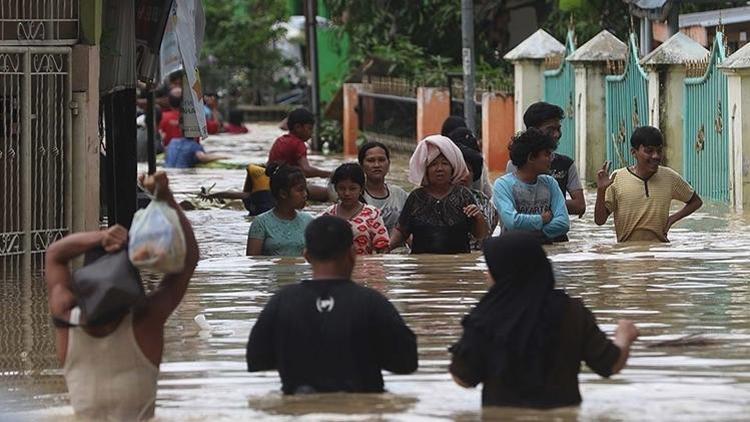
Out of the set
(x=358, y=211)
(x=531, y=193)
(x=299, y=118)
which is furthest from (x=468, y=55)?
(x=531, y=193)

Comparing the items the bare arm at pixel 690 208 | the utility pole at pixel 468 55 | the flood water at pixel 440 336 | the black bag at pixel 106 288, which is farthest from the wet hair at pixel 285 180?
the utility pole at pixel 468 55

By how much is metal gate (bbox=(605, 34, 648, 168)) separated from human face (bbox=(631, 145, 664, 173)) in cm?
996

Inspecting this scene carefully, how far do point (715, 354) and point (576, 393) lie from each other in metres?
2.13

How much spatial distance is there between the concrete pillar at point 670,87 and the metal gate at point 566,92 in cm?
377

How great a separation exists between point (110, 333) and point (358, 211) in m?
4.94

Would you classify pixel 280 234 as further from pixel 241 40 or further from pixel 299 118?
pixel 241 40

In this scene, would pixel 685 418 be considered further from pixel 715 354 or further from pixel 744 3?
pixel 744 3

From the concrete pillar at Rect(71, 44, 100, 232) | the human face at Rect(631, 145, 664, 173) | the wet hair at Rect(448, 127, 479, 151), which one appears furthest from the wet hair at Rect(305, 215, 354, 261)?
the concrete pillar at Rect(71, 44, 100, 232)

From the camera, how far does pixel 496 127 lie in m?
27.0

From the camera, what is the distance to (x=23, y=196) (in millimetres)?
12914

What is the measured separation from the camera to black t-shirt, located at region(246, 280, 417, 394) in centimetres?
654

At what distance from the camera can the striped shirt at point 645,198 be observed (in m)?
11.9

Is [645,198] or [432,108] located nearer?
[645,198]

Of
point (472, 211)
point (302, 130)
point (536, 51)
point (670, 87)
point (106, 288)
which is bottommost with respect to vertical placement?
point (106, 288)
